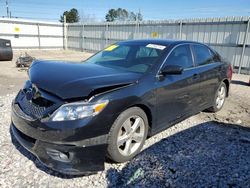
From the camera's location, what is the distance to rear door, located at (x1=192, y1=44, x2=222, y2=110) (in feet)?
14.4

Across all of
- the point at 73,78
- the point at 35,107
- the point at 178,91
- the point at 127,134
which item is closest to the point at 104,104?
the point at 73,78

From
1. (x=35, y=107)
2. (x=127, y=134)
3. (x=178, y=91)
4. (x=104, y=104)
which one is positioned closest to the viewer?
(x=104, y=104)

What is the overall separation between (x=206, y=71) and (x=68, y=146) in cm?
316

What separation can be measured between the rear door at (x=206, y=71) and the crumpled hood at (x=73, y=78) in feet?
5.78

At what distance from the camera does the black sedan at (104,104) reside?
2.45 metres

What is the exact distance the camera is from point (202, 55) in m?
4.62

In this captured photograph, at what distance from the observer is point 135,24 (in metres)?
16.8

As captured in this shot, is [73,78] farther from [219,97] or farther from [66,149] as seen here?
[219,97]

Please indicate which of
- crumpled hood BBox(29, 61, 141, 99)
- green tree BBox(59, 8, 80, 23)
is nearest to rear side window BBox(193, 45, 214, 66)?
crumpled hood BBox(29, 61, 141, 99)

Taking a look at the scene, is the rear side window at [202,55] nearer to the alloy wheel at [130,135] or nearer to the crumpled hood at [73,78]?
the crumpled hood at [73,78]

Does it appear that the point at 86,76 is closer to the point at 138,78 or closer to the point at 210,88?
the point at 138,78

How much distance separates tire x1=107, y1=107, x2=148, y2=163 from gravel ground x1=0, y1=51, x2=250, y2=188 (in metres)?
0.15

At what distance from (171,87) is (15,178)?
239 cm

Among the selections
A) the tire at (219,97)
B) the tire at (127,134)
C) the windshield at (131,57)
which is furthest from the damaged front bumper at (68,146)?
the tire at (219,97)
